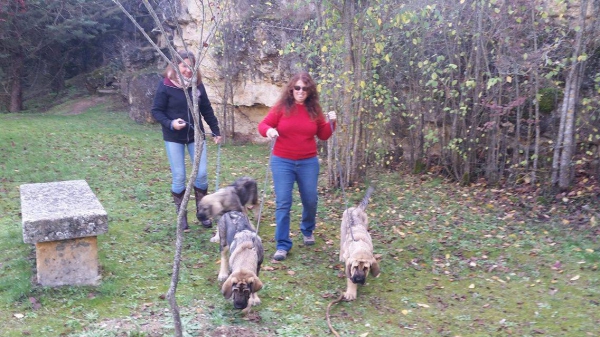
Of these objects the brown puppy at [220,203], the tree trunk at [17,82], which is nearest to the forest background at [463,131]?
the brown puppy at [220,203]

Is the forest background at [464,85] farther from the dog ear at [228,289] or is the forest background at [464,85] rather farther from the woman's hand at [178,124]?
the dog ear at [228,289]

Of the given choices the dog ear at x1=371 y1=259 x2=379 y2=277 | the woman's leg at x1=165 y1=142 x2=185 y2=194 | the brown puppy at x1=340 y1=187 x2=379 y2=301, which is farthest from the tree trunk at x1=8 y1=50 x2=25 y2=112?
the dog ear at x1=371 y1=259 x2=379 y2=277

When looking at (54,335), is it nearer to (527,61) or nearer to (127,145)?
(527,61)

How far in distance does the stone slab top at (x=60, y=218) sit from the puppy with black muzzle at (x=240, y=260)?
1204mm

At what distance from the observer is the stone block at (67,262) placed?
4.77 metres

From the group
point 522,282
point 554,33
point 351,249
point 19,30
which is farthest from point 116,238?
point 19,30

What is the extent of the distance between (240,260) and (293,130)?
165cm

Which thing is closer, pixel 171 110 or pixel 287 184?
pixel 287 184

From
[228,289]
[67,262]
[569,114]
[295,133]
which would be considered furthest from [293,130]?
[569,114]

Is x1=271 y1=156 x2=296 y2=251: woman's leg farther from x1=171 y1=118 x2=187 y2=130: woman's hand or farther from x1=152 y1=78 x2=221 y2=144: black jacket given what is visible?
x1=171 y1=118 x2=187 y2=130: woman's hand

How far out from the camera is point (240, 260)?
4637mm

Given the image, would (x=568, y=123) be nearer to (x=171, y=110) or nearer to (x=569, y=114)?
(x=569, y=114)

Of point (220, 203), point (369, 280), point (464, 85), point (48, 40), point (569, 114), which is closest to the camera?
point (369, 280)

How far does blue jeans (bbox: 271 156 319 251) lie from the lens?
571 centimetres
